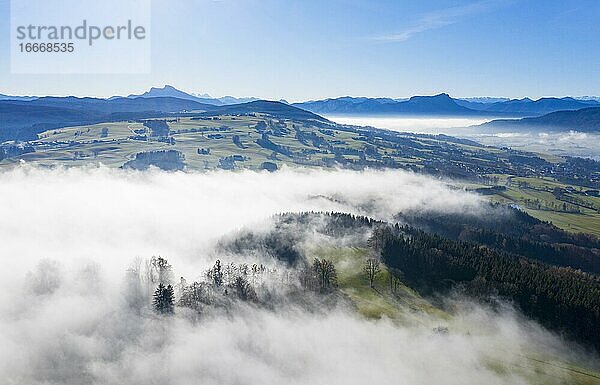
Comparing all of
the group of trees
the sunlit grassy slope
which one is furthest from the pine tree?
the group of trees

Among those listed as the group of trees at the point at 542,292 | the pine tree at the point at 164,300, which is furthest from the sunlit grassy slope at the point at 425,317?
the pine tree at the point at 164,300

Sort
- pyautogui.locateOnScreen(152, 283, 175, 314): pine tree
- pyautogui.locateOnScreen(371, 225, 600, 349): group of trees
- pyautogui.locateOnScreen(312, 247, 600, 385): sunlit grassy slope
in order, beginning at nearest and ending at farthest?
pyautogui.locateOnScreen(312, 247, 600, 385): sunlit grassy slope < pyautogui.locateOnScreen(371, 225, 600, 349): group of trees < pyautogui.locateOnScreen(152, 283, 175, 314): pine tree

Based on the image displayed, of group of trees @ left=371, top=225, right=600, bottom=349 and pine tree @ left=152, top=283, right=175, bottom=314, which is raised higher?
group of trees @ left=371, top=225, right=600, bottom=349

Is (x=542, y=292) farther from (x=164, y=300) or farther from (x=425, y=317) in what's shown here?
(x=164, y=300)

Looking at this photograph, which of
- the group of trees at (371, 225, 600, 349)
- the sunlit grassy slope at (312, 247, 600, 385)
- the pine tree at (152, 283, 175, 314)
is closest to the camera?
the sunlit grassy slope at (312, 247, 600, 385)

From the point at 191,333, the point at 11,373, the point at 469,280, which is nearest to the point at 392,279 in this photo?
the point at 469,280

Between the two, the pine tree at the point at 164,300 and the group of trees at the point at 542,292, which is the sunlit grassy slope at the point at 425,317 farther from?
the pine tree at the point at 164,300

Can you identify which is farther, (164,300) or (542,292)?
(164,300)

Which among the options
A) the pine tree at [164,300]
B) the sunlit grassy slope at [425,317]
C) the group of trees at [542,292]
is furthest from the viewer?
the pine tree at [164,300]

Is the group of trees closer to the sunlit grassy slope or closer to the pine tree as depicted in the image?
the sunlit grassy slope

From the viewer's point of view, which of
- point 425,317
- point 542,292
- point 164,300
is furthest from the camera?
point 164,300

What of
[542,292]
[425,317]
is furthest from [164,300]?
[542,292]
